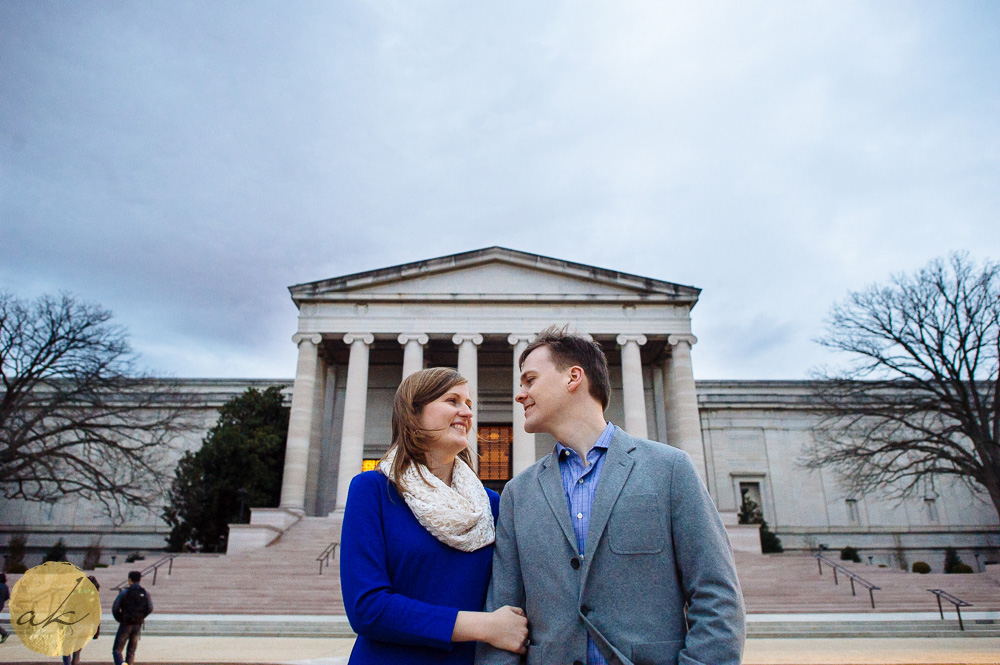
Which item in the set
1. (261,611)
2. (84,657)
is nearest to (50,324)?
(261,611)

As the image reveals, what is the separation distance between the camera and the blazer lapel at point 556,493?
2.87 m

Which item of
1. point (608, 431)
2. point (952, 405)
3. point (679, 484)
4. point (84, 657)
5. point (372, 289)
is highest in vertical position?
point (372, 289)

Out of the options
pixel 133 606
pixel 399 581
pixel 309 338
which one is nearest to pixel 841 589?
pixel 133 606

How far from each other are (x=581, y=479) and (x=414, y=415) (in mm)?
936

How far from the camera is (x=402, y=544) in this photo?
303cm

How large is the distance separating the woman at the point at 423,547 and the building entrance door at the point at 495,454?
28670 mm

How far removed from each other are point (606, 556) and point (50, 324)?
101 ft

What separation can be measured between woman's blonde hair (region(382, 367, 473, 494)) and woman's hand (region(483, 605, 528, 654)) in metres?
0.75

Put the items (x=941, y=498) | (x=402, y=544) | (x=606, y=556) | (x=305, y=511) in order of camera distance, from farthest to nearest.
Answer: (x=941, y=498)
(x=305, y=511)
(x=402, y=544)
(x=606, y=556)

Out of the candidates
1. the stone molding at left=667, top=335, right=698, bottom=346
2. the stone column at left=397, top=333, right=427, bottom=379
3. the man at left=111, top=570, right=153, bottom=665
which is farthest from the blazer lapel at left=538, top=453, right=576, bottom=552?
the stone molding at left=667, top=335, right=698, bottom=346

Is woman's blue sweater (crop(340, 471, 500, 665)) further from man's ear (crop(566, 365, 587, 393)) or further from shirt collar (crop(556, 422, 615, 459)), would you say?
man's ear (crop(566, 365, 587, 393))

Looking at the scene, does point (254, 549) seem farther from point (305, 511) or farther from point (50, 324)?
point (50, 324)

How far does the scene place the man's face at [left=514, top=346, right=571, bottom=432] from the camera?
331cm

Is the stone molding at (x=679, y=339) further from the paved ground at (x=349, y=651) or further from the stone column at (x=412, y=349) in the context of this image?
the paved ground at (x=349, y=651)
